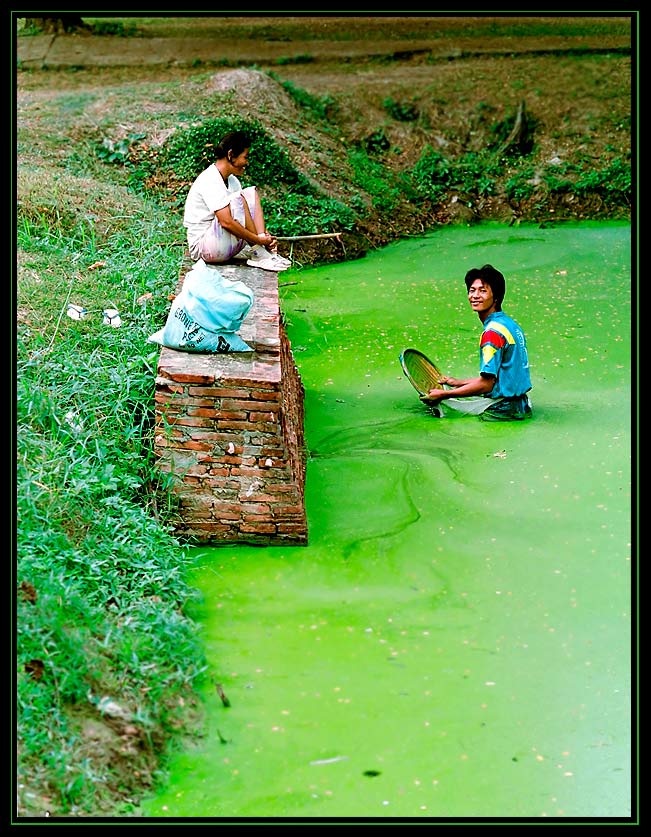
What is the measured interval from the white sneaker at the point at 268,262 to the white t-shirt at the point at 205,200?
32cm

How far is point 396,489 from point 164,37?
9.19 metres

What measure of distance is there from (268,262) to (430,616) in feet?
8.76

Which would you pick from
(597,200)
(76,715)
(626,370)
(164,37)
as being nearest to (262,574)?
(76,715)

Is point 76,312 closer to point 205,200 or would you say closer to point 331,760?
point 205,200

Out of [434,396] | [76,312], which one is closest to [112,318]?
[76,312]

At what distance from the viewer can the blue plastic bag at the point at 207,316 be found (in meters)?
4.82

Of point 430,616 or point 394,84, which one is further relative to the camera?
point 394,84

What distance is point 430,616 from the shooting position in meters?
4.19

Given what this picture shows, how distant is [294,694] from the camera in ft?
12.2

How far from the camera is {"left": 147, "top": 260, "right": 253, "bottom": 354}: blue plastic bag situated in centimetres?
482

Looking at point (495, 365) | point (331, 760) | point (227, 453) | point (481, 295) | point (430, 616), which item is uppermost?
point (481, 295)

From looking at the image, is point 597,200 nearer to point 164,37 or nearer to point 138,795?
point 164,37

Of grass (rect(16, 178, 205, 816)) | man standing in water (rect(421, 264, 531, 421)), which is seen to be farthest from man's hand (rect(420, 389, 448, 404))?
grass (rect(16, 178, 205, 816))

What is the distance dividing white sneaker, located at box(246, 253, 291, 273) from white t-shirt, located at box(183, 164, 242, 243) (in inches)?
12.5
